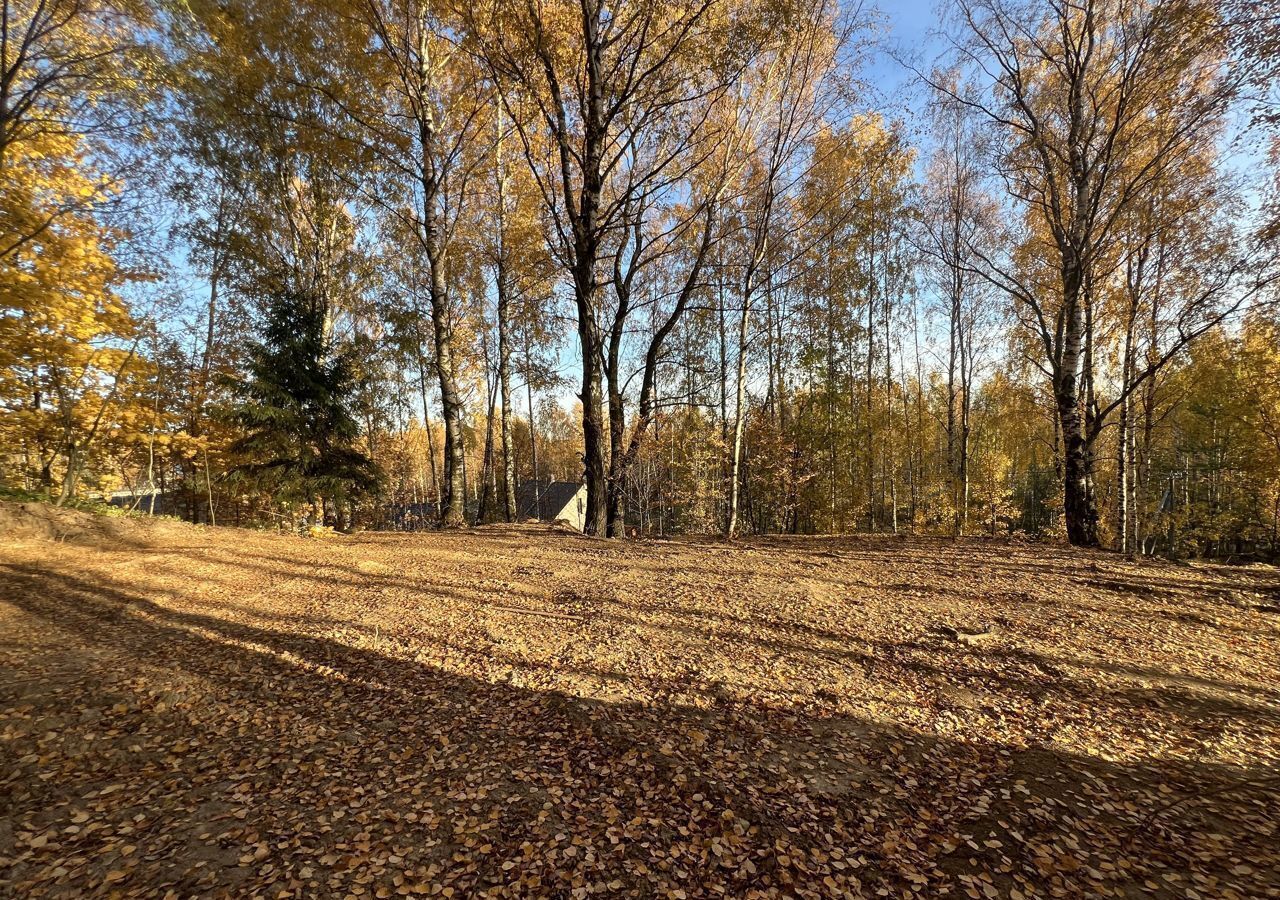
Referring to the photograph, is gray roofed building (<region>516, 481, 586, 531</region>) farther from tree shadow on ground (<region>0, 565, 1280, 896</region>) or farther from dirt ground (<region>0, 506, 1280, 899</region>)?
tree shadow on ground (<region>0, 565, 1280, 896</region>)

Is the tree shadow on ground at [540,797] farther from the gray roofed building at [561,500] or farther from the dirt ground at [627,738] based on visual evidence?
the gray roofed building at [561,500]

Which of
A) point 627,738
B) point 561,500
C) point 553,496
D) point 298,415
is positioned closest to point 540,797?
point 627,738

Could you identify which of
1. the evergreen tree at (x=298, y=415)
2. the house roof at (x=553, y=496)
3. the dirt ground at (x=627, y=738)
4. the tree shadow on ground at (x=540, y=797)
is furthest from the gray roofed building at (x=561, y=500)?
the tree shadow on ground at (x=540, y=797)

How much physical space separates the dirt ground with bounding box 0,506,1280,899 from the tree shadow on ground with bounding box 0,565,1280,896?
0.06ft

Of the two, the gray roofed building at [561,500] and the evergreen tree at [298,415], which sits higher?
the evergreen tree at [298,415]

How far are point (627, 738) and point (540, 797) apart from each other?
79cm

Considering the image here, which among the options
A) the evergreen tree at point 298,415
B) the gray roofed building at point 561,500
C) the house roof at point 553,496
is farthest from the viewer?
the house roof at point 553,496

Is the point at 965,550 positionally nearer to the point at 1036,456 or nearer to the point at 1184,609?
the point at 1184,609

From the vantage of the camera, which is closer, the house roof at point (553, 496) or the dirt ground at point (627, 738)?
the dirt ground at point (627, 738)

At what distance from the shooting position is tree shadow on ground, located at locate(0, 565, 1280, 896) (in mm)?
2582

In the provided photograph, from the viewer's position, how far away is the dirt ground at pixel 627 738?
2627 millimetres

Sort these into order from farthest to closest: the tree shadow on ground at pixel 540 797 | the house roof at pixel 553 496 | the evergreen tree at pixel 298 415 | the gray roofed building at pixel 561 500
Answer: the house roof at pixel 553 496 → the gray roofed building at pixel 561 500 → the evergreen tree at pixel 298 415 → the tree shadow on ground at pixel 540 797

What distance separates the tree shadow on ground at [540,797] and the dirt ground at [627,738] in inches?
0.7

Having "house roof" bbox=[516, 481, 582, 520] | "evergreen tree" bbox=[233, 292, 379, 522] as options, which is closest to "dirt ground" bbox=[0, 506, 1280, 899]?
"evergreen tree" bbox=[233, 292, 379, 522]
